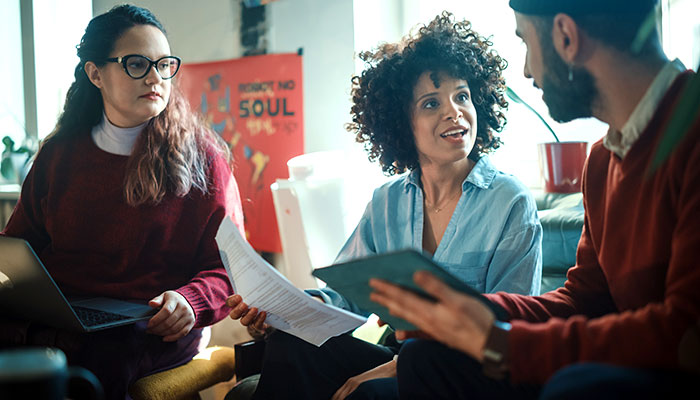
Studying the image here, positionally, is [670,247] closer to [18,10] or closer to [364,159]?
[364,159]

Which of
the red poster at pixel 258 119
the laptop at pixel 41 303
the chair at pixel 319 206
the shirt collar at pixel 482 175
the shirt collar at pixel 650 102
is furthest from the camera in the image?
the red poster at pixel 258 119

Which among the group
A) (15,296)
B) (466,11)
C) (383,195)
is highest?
(466,11)

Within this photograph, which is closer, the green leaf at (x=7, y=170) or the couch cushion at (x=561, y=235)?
the couch cushion at (x=561, y=235)

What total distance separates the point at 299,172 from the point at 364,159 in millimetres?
299

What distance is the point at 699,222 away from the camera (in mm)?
826

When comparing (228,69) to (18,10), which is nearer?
(228,69)

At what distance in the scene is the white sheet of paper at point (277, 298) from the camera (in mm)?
1171

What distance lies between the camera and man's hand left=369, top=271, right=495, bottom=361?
89 centimetres

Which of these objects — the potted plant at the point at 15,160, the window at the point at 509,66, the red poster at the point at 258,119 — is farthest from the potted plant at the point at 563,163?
the potted plant at the point at 15,160

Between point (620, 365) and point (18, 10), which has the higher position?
point (18, 10)

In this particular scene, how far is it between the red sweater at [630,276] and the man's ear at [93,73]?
1.30 meters

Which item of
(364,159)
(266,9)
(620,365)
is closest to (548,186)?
(364,159)

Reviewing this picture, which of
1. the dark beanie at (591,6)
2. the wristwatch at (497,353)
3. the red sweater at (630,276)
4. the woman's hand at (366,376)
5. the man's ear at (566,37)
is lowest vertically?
the woman's hand at (366,376)

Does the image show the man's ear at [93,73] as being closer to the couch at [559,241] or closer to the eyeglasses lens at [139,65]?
the eyeglasses lens at [139,65]
